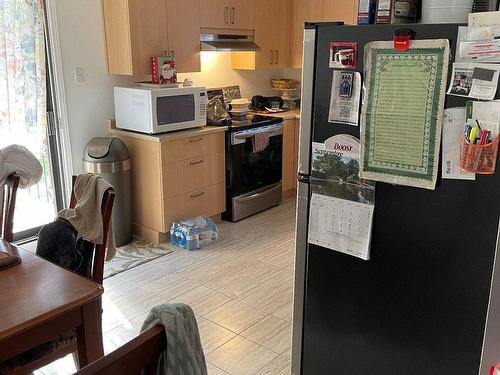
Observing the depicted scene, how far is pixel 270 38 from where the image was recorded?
16.0ft

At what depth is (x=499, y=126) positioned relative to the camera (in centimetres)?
135

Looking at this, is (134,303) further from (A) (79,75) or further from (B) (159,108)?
(A) (79,75)

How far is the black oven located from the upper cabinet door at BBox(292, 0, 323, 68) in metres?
0.92

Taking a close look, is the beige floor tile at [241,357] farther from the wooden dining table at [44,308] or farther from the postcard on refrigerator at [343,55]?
the postcard on refrigerator at [343,55]

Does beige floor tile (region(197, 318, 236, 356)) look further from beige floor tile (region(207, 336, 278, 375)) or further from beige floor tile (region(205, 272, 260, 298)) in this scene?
beige floor tile (region(205, 272, 260, 298))

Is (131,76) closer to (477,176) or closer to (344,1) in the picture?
(344,1)

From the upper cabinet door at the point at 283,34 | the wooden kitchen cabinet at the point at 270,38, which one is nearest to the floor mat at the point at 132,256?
the wooden kitchen cabinet at the point at 270,38

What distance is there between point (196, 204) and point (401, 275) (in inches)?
101

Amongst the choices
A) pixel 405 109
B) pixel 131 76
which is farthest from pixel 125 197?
pixel 405 109

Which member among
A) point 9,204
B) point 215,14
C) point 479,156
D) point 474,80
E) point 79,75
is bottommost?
point 9,204

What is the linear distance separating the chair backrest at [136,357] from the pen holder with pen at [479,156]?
0.99 m

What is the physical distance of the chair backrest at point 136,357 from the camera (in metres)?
0.84

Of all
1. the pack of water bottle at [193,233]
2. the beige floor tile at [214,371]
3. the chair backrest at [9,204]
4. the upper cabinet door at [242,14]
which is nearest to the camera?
the chair backrest at [9,204]

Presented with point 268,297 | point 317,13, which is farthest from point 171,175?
point 317,13
